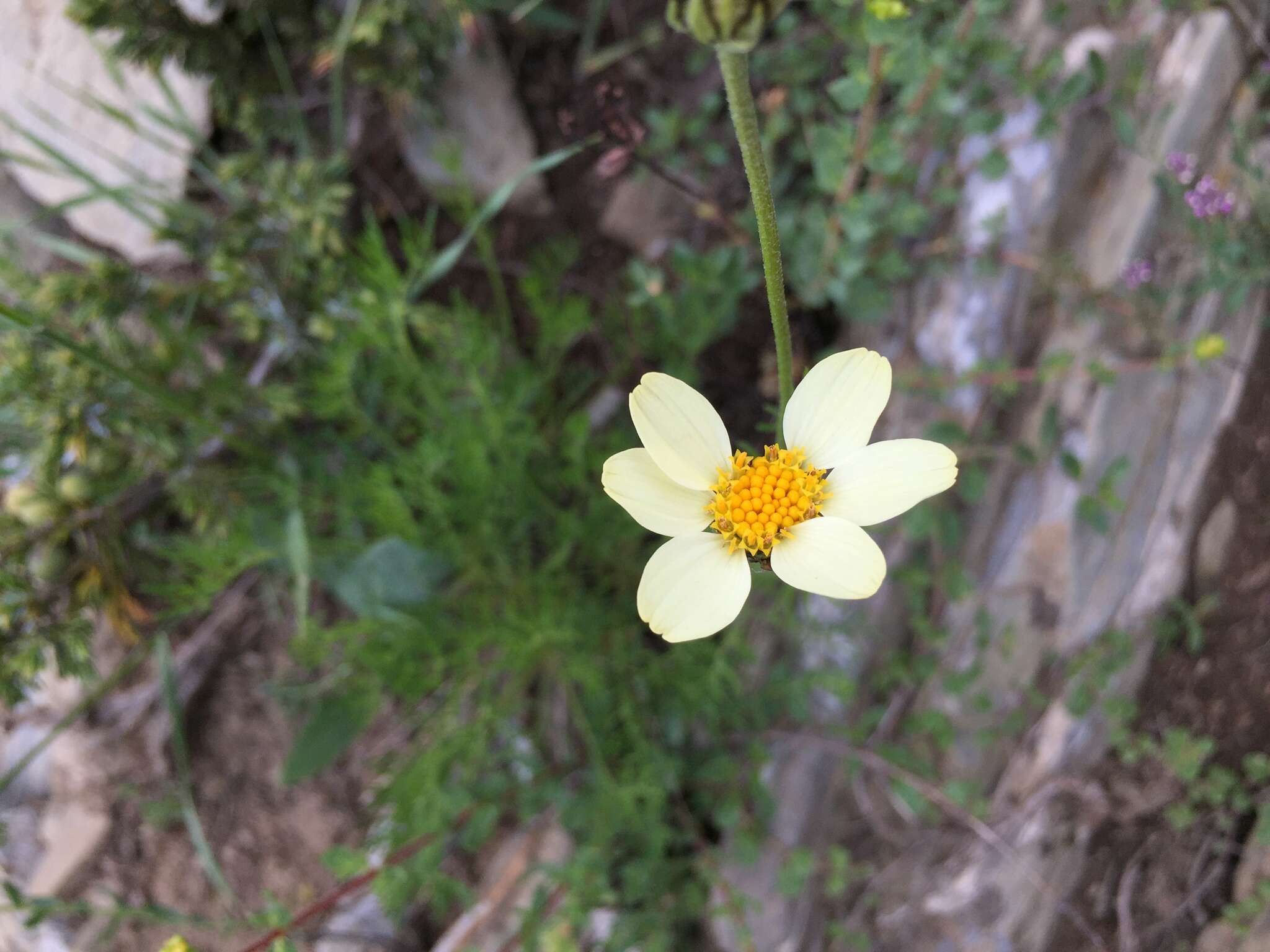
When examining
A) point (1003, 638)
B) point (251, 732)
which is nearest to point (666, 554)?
point (1003, 638)

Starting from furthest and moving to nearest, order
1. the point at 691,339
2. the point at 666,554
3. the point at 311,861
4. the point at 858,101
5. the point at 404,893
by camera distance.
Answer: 1. the point at 311,861
2. the point at 691,339
3. the point at 404,893
4. the point at 858,101
5. the point at 666,554

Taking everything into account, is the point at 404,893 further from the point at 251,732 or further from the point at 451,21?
the point at 451,21

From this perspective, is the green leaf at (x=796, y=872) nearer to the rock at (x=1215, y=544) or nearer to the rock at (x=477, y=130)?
the rock at (x=1215, y=544)

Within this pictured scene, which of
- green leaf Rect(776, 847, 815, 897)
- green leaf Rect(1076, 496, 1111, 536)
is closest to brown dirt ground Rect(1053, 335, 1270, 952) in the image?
green leaf Rect(1076, 496, 1111, 536)

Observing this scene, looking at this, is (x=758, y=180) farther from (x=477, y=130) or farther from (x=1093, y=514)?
(x=477, y=130)

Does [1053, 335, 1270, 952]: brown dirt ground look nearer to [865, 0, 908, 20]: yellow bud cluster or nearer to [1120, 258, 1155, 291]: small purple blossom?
[1120, 258, 1155, 291]: small purple blossom

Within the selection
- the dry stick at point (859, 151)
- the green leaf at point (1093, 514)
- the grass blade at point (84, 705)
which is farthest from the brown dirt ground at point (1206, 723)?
the grass blade at point (84, 705)
